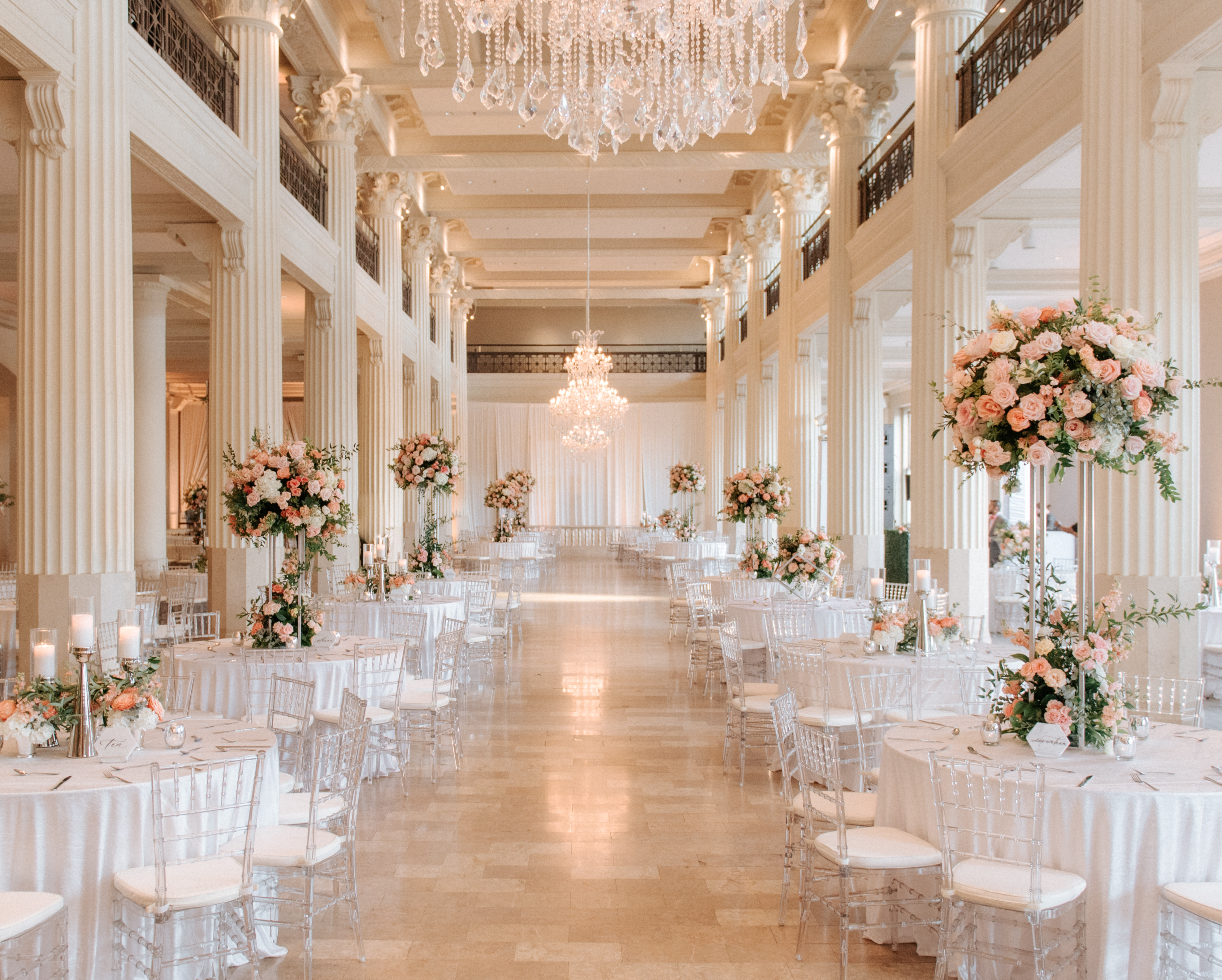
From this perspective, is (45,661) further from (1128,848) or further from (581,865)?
(1128,848)

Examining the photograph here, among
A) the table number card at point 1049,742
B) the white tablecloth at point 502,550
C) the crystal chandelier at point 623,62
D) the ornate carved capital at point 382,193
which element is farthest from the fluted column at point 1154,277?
the white tablecloth at point 502,550

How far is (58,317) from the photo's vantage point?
6.18 metres

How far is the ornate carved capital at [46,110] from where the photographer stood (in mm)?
5855

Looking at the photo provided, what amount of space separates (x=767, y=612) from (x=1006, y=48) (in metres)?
4.68

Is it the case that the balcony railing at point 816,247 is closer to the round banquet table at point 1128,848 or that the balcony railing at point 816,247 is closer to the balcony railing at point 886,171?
the balcony railing at point 886,171

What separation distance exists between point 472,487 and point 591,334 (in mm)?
10949

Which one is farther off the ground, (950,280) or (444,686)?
(950,280)

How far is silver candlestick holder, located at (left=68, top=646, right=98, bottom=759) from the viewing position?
3768mm

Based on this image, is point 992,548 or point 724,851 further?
point 992,548

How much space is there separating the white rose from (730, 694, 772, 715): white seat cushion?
296 cm

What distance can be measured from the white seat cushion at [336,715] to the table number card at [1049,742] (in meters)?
3.56

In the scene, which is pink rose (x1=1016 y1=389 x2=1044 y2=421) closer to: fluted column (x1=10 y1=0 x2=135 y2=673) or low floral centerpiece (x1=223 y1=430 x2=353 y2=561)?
low floral centerpiece (x1=223 y1=430 x2=353 y2=561)

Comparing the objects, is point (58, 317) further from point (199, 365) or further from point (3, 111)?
point (199, 365)

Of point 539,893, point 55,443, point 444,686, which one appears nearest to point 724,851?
point 539,893
